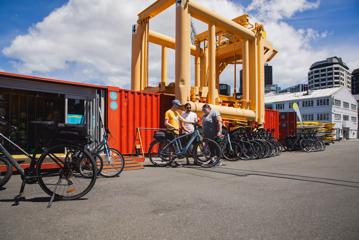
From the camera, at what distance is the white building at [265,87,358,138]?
2046 inches

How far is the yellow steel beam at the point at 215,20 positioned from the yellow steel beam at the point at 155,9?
4.14ft

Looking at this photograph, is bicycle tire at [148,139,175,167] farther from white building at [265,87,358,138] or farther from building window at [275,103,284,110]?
building window at [275,103,284,110]

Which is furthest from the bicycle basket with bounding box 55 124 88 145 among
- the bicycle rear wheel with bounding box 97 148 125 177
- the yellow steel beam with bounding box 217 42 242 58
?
the yellow steel beam with bounding box 217 42 242 58

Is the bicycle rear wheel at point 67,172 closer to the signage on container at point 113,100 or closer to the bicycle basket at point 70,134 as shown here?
the bicycle basket at point 70,134

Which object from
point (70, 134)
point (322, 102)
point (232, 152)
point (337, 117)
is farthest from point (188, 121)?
point (337, 117)

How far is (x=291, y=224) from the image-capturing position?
2871 millimetres

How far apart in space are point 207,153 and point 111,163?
2.77 m

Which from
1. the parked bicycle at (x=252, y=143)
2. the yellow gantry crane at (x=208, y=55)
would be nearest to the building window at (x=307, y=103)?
the yellow gantry crane at (x=208, y=55)

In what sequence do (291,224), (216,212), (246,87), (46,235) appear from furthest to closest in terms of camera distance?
(246,87) < (216,212) < (291,224) < (46,235)

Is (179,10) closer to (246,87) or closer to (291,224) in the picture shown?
(246,87)

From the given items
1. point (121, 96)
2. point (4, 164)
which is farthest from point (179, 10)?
point (4, 164)

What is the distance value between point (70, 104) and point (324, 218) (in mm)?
7513

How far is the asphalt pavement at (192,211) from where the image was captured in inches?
104

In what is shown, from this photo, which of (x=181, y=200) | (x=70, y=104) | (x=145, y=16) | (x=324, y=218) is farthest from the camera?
(x=145, y=16)
